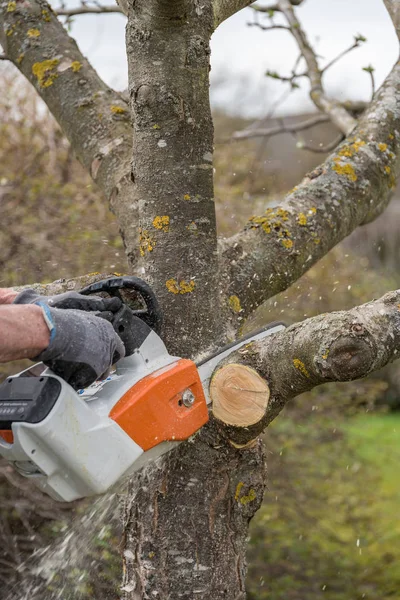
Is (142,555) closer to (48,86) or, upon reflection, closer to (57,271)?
(48,86)

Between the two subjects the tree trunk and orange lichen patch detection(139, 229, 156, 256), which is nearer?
the tree trunk

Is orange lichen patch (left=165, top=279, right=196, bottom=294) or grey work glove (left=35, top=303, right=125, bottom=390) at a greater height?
grey work glove (left=35, top=303, right=125, bottom=390)

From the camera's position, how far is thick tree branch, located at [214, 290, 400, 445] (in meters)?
1.41

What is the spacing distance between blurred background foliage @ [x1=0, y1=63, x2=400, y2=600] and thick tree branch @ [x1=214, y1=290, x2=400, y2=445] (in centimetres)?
180

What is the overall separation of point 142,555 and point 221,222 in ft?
11.1

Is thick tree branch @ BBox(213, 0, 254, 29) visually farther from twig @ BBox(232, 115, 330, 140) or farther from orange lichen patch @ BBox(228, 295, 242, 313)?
twig @ BBox(232, 115, 330, 140)

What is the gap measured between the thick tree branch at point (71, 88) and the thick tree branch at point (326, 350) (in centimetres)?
91

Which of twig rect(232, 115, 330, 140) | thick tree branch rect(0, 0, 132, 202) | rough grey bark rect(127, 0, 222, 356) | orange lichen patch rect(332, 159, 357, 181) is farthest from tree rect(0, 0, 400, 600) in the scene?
twig rect(232, 115, 330, 140)

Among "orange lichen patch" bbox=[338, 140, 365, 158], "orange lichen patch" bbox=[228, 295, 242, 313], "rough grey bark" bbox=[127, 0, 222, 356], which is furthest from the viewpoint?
"orange lichen patch" bbox=[338, 140, 365, 158]

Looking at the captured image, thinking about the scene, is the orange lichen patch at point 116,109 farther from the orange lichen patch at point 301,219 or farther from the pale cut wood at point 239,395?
the pale cut wood at point 239,395

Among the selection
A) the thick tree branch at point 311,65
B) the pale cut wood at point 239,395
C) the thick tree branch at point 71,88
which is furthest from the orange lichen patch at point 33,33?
the pale cut wood at point 239,395

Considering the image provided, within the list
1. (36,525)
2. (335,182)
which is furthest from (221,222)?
(335,182)

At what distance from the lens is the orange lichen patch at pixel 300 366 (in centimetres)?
153

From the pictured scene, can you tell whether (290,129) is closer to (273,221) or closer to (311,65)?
(311,65)
